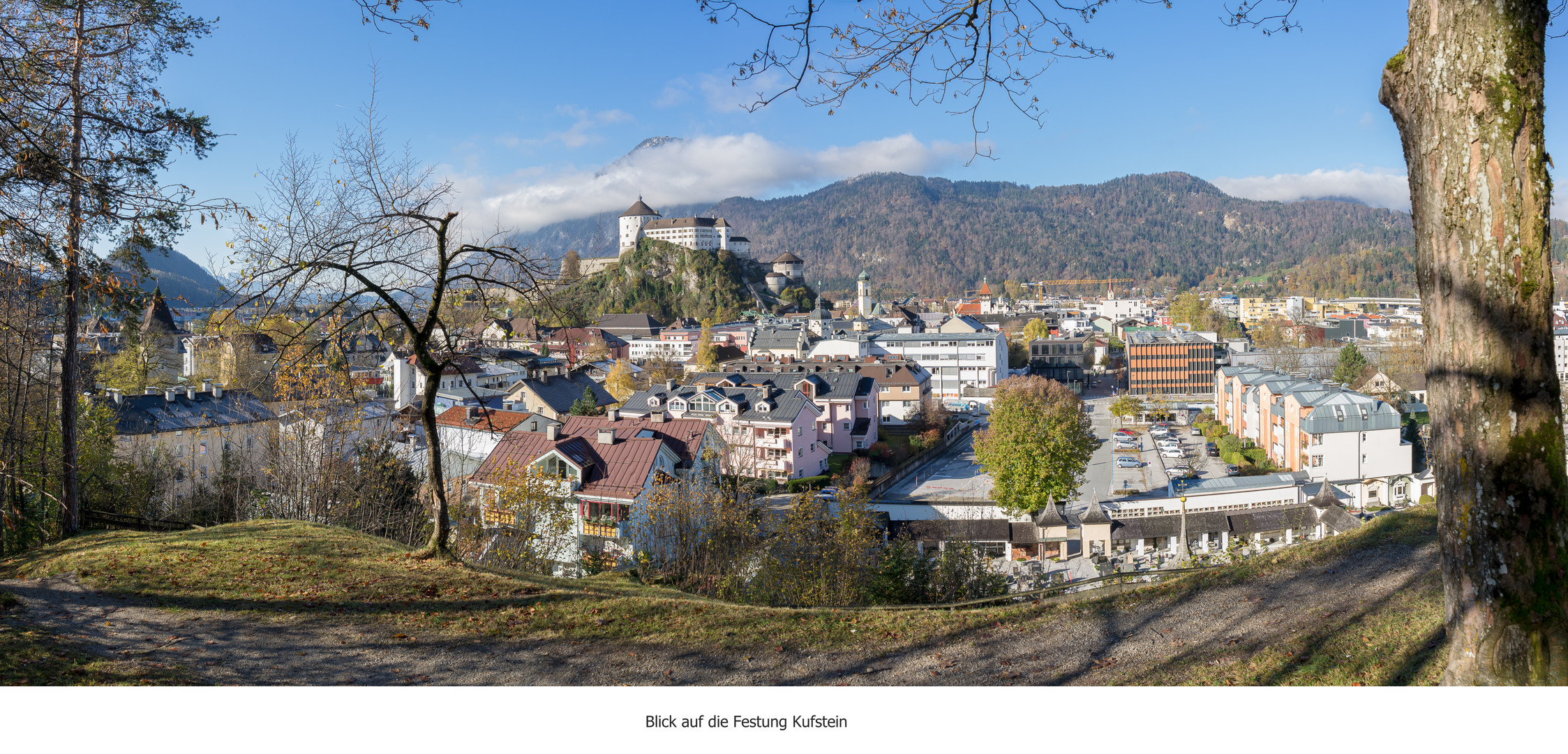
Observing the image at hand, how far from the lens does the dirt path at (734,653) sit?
390cm

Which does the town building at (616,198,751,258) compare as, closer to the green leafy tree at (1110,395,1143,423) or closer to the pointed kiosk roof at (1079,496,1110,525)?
the green leafy tree at (1110,395,1143,423)

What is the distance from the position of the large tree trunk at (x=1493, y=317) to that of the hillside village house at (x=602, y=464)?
435 inches

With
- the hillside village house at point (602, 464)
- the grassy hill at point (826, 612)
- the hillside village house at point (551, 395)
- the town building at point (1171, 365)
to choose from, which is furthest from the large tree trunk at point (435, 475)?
the town building at point (1171, 365)

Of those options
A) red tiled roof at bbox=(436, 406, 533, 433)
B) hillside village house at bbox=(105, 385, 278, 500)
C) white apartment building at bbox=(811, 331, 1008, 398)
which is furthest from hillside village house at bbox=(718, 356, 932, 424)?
hillside village house at bbox=(105, 385, 278, 500)

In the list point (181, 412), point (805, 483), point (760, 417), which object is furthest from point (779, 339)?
point (181, 412)

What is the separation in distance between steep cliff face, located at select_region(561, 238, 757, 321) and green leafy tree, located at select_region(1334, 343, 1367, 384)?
191 ft

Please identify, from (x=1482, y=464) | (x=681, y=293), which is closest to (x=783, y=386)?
(x=1482, y=464)

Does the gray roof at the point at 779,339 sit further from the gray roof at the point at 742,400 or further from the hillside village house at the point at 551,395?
the gray roof at the point at 742,400

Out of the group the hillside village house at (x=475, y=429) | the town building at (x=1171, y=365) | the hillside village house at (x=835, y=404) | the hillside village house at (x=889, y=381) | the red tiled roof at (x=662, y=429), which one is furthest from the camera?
the town building at (x=1171, y=365)

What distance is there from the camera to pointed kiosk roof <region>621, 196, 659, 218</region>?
98.8 meters

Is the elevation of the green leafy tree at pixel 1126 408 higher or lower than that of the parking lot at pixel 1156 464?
higher

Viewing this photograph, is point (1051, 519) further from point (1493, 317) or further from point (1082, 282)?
point (1082, 282)

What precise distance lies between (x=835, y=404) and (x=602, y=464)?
17942mm

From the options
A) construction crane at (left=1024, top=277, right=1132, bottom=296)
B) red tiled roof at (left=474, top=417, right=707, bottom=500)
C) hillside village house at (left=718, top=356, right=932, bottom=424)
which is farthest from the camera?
construction crane at (left=1024, top=277, right=1132, bottom=296)
